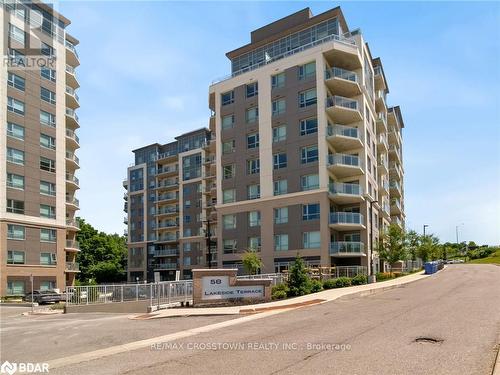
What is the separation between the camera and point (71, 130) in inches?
2534

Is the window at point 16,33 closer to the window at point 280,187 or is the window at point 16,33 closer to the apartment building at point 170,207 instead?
the window at point 280,187

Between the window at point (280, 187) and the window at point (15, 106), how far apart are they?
3020 cm

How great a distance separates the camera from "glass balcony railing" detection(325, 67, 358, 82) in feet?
163

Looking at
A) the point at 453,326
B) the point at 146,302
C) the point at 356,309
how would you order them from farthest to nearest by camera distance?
the point at 146,302 → the point at 356,309 → the point at 453,326

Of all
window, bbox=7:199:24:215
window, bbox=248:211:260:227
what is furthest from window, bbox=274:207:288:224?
window, bbox=7:199:24:215

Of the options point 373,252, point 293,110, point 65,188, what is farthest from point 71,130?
point 373,252

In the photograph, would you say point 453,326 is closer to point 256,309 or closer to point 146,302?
point 256,309

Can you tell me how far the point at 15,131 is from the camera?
177 feet

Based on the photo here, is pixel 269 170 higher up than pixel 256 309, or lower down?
higher up

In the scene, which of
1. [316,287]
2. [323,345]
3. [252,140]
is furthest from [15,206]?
[323,345]

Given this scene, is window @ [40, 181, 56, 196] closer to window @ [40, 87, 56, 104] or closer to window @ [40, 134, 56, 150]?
window @ [40, 134, 56, 150]

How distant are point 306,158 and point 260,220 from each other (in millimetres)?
8310

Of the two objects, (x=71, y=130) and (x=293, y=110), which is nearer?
(x=293, y=110)

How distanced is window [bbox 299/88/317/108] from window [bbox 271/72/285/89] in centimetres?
290
